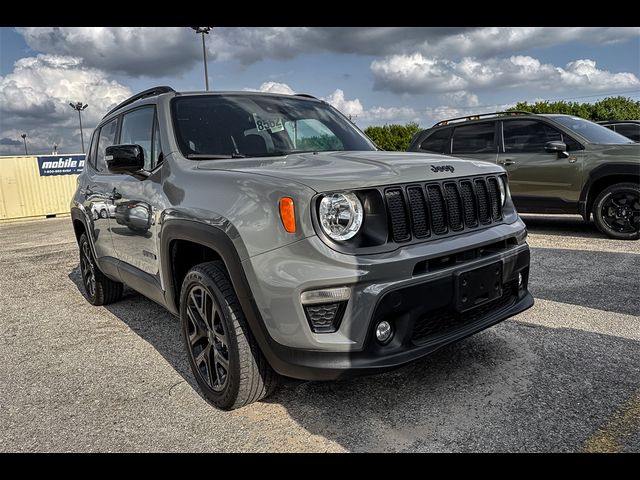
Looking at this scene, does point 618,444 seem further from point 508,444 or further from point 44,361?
point 44,361

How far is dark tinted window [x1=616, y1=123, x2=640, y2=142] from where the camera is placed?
1005 cm

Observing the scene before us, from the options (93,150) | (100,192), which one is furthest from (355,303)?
(93,150)

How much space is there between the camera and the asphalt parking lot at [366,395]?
7.84 feet

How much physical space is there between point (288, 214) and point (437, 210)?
0.80m

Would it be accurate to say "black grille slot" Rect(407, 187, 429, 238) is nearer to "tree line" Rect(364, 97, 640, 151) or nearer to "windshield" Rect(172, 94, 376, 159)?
"windshield" Rect(172, 94, 376, 159)

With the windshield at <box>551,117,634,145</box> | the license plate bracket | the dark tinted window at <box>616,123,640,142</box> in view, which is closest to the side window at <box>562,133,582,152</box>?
the windshield at <box>551,117,634,145</box>

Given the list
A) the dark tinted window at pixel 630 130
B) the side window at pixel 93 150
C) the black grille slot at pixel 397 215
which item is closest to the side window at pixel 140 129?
the side window at pixel 93 150

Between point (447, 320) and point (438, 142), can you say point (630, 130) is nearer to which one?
point (438, 142)

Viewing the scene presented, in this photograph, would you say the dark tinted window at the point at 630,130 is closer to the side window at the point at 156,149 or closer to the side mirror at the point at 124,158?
the side window at the point at 156,149

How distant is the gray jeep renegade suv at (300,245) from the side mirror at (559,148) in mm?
4465

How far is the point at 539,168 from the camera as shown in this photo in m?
7.29

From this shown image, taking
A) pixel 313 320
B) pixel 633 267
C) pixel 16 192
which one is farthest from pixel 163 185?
pixel 16 192
